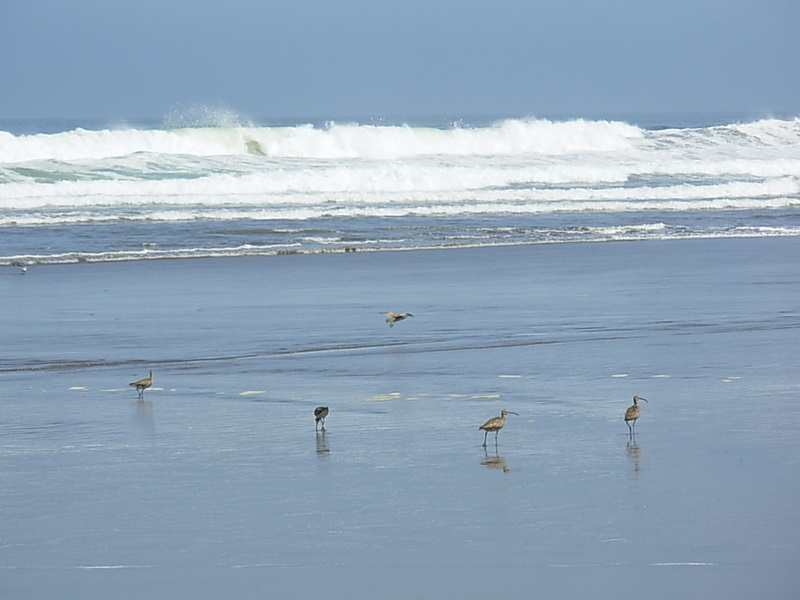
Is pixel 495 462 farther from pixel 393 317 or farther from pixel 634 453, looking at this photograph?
pixel 393 317

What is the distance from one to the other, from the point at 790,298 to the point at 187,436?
9.05 meters

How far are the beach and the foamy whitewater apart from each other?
8.98 m

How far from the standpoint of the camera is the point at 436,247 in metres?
22.2

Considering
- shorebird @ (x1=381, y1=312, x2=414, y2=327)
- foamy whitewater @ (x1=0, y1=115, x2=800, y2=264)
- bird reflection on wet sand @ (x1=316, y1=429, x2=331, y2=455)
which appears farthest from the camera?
foamy whitewater @ (x1=0, y1=115, x2=800, y2=264)

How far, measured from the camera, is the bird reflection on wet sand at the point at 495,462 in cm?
663

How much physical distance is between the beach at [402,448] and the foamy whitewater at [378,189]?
8.98 meters

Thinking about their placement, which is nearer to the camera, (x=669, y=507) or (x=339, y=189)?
(x=669, y=507)

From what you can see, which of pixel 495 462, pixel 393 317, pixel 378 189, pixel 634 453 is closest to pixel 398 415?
pixel 495 462

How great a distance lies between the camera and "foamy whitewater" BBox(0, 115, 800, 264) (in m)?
24.1

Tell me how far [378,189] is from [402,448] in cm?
3130

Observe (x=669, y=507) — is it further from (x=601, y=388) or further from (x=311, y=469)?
(x=601, y=388)

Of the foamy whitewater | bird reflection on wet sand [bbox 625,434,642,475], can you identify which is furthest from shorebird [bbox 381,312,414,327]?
the foamy whitewater

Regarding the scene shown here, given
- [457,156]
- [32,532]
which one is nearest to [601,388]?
[32,532]

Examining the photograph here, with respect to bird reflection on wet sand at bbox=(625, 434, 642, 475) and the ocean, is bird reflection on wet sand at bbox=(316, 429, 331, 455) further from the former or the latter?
bird reflection on wet sand at bbox=(625, 434, 642, 475)
